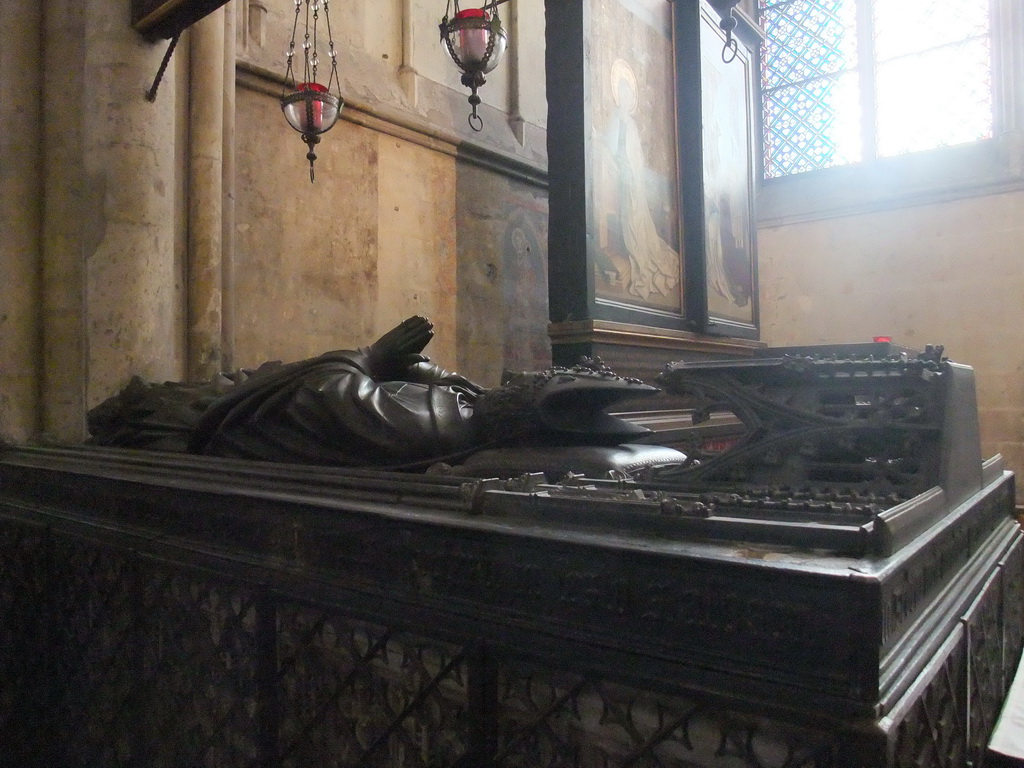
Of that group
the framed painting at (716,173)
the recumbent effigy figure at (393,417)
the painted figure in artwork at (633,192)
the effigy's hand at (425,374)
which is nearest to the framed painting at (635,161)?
the painted figure in artwork at (633,192)

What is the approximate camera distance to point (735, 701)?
33.8 inches

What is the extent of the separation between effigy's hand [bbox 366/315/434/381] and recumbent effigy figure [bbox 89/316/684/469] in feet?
0.22

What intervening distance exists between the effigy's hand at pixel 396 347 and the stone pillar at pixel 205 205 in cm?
223

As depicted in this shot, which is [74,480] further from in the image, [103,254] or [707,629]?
[707,629]

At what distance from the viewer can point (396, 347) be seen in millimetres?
2342

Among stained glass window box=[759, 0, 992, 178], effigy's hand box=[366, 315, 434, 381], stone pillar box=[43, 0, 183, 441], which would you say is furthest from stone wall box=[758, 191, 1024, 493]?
stone pillar box=[43, 0, 183, 441]

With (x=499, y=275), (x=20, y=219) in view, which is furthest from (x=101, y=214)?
(x=499, y=275)

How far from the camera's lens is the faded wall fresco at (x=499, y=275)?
6895mm

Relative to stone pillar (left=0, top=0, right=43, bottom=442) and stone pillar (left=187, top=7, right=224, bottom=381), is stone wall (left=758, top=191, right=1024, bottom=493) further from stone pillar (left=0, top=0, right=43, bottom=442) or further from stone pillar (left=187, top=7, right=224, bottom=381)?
stone pillar (left=0, top=0, right=43, bottom=442)

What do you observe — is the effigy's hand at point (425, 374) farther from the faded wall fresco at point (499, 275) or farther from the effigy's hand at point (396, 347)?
the faded wall fresco at point (499, 275)

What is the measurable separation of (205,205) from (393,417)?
3.01m

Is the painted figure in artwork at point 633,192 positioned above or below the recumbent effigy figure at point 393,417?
above

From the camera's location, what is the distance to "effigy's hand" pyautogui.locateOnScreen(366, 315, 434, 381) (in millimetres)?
2330

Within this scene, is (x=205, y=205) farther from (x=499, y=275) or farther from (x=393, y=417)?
(x=499, y=275)
